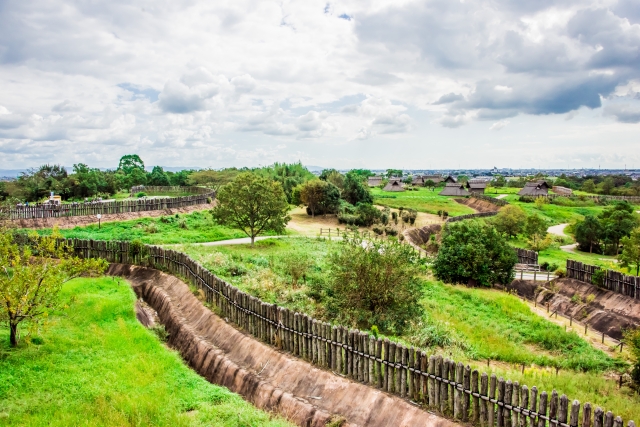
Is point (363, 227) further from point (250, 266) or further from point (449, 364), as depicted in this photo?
point (449, 364)

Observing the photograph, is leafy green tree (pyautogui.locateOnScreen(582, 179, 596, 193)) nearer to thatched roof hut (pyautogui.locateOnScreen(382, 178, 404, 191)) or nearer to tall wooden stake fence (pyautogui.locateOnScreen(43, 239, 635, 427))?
thatched roof hut (pyautogui.locateOnScreen(382, 178, 404, 191))

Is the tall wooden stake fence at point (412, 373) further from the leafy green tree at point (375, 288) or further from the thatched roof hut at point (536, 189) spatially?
the thatched roof hut at point (536, 189)

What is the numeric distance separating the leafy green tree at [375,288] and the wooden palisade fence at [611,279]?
47.6 ft

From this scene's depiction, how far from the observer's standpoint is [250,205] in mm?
34844

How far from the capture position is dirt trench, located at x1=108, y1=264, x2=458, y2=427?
9.73 metres

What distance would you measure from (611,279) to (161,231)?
31109mm

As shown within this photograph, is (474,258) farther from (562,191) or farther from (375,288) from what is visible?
(562,191)

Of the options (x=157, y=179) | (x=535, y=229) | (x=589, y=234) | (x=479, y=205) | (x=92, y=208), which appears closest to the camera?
(x=92, y=208)

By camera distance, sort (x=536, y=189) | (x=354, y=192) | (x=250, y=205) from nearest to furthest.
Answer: (x=250, y=205) → (x=354, y=192) → (x=536, y=189)

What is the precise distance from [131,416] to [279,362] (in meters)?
3.82

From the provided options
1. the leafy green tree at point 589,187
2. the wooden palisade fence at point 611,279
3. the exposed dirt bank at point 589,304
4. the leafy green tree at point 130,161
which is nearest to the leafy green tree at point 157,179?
the leafy green tree at point 130,161

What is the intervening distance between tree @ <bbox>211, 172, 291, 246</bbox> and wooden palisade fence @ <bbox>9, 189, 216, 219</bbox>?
9.67 meters

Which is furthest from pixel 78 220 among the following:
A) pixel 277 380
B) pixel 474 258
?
pixel 277 380

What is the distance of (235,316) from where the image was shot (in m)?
14.8
